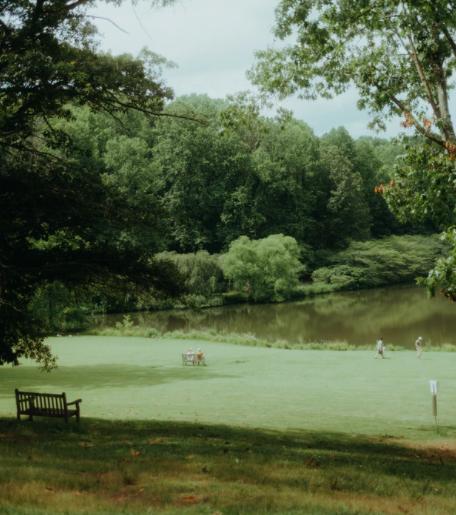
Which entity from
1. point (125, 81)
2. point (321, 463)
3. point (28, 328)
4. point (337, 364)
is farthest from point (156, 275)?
point (337, 364)

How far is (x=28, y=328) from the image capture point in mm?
11602

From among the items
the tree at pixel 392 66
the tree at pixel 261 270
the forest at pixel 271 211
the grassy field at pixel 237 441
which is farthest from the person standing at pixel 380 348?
the tree at pixel 261 270

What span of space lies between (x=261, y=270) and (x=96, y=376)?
1656 inches

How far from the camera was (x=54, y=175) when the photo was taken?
35.2 ft

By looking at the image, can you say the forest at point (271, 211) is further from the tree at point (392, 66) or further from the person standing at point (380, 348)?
the tree at point (392, 66)

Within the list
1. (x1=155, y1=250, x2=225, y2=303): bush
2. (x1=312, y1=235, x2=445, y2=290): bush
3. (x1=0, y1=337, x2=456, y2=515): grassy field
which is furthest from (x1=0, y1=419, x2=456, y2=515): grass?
(x1=312, y1=235, x2=445, y2=290): bush

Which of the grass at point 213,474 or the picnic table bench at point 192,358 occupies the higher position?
the grass at point 213,474

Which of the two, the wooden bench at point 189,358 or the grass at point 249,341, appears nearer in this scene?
the wooden bench at point 189,358

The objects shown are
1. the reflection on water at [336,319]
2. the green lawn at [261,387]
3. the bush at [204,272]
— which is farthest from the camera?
the bush at [204,272]

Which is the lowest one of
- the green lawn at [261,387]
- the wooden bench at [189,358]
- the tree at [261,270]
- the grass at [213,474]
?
the green lawn at [261,387]

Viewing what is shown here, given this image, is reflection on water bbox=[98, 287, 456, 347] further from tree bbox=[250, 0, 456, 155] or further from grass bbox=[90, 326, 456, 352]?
tree bbox=[250, 0, 456, 155]

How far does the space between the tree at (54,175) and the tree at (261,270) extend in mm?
53972

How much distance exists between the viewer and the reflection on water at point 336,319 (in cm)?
4309

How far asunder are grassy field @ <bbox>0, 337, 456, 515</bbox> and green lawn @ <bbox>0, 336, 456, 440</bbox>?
6 centimetres
